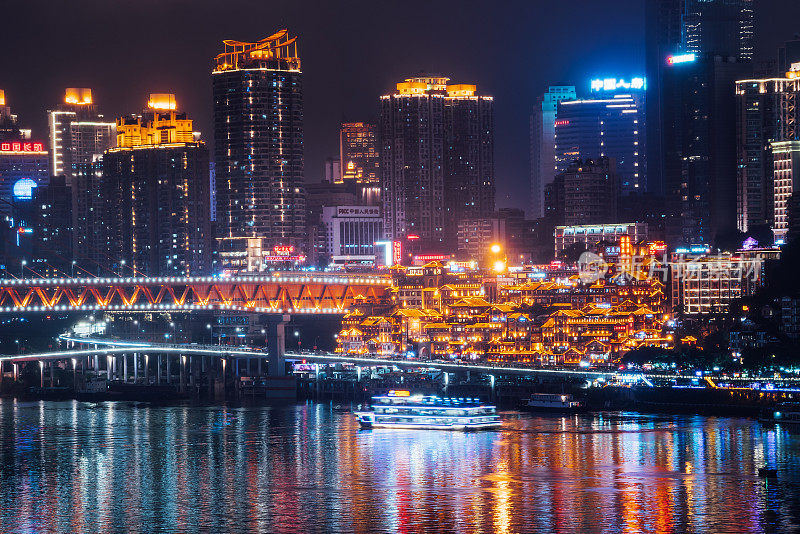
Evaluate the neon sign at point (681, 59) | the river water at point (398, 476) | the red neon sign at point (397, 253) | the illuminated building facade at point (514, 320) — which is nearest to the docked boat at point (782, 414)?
the river water at point (398, 476)

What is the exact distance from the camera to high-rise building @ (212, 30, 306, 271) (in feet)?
555

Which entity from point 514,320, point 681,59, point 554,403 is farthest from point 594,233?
point 554,403

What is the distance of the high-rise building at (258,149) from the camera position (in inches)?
6658

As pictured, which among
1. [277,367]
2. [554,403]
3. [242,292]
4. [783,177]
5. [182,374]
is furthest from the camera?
[783,177]

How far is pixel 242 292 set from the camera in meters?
142

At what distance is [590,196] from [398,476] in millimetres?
105490

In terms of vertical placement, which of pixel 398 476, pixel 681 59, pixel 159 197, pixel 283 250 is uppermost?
pixel 681 59

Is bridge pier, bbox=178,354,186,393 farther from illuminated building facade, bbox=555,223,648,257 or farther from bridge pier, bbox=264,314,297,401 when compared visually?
illuminated building facade, bbox=555,223,648,257

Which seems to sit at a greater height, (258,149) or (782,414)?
(258,149)

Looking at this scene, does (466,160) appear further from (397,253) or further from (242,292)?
(242,292)

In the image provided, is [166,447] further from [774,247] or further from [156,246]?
[156,246]

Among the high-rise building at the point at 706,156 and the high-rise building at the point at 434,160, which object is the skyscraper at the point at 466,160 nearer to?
the high-rise building at the point at 434,160

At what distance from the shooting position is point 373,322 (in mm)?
127375

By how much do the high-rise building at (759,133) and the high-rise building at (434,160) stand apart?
37108 millimetres
